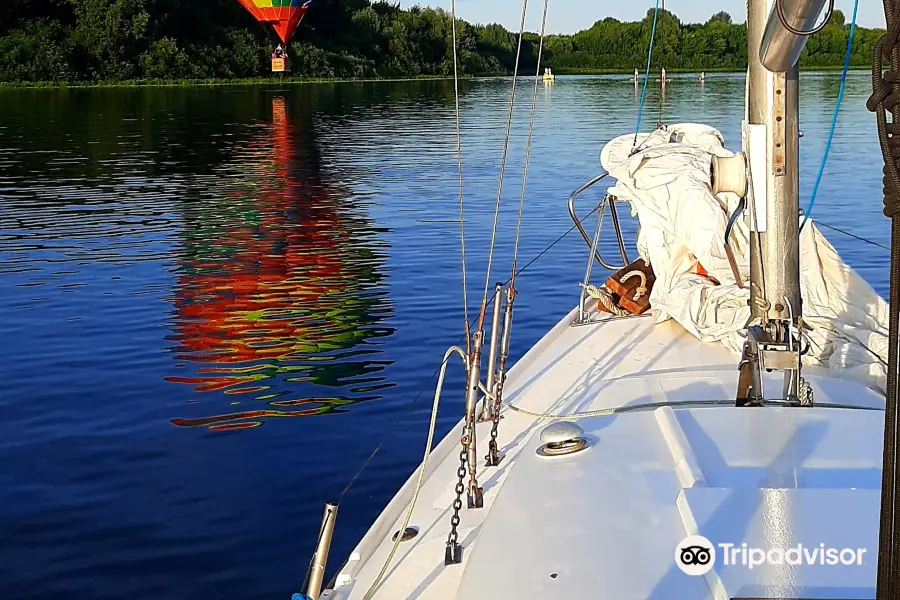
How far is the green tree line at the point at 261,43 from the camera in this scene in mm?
66688

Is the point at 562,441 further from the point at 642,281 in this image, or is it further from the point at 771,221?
the point at 642,281

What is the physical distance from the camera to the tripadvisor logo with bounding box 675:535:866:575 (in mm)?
2291

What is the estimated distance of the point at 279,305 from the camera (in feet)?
37.4

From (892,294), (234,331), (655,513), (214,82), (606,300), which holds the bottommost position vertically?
(234,331)

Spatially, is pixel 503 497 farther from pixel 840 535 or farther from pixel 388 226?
pixel 388 226

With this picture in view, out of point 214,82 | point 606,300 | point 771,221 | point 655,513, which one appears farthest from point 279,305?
point 214,82

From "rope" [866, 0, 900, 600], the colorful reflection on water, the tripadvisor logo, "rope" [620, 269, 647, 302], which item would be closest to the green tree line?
the colorful reflection on water

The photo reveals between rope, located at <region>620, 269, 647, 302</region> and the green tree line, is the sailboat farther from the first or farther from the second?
the green tree line

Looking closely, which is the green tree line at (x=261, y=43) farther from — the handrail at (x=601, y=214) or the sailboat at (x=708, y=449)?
the sailboat at (x=708, y=449)

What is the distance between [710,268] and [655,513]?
10.8 ft

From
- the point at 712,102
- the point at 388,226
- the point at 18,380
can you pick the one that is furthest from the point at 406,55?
the point at 18,380

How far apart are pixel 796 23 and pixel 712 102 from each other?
4195cm

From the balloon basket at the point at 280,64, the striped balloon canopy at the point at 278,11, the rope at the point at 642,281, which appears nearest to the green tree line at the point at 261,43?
the striped balloon canopy at the point at 278,11

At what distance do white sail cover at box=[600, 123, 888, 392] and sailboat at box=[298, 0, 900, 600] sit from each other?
0.01 meters
